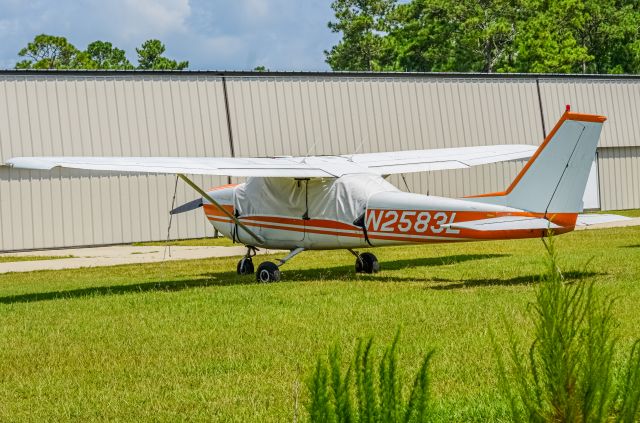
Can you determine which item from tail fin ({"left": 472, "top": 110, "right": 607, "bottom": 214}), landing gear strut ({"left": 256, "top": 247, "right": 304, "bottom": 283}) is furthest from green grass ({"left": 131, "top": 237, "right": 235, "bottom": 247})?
tail fin ({"left": 472, "top": 110, "right": 607, "bottom": 214})

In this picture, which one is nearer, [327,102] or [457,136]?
[327,102]

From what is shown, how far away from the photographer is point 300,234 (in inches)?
679

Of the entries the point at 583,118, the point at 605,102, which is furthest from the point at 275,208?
the point at 605,102

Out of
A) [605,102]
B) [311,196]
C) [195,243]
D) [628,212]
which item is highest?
[605,102]

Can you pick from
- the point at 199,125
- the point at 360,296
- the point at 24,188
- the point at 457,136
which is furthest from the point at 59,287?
the point at 457,136

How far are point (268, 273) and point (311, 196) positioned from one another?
150cm

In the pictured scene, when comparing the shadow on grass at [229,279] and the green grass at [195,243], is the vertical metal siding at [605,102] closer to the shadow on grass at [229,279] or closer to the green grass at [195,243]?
the green grass at [195,243]

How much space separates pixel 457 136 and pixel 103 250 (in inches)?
519

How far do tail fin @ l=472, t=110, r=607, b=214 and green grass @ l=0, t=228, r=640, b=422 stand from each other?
47.5 inches

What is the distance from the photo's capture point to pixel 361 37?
7956 centimetres

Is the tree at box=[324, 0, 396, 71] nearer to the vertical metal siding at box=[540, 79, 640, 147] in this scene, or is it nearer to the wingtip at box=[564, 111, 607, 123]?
the vertical metal siding at box=[540, 79, 640, 147]

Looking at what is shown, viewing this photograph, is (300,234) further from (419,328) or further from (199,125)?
(199,125)

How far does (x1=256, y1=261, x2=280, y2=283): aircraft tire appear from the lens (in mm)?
16812

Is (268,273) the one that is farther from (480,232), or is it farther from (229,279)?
(480,232)
